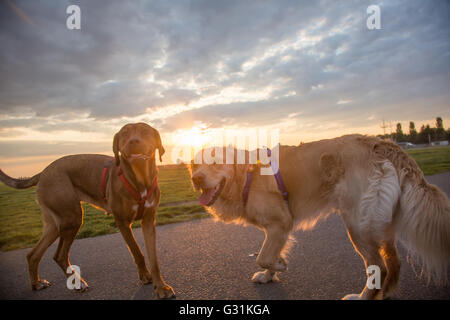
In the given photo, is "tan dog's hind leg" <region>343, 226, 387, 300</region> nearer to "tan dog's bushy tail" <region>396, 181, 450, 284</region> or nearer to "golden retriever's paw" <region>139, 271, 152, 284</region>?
"tan dog's bushy tail" <region>396, 181, 450, 284</region>

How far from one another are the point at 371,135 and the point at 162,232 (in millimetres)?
4976

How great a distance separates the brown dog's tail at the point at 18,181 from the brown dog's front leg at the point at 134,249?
1.81 meters

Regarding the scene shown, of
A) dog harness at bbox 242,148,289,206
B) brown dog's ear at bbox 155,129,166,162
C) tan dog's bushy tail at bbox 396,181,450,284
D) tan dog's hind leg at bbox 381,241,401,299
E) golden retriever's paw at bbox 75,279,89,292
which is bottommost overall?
golden retriever's paw at bbox 75,279,89,292

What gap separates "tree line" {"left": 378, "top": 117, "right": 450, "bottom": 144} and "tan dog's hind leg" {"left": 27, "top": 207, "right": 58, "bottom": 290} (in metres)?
115

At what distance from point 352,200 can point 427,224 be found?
2.35 ft

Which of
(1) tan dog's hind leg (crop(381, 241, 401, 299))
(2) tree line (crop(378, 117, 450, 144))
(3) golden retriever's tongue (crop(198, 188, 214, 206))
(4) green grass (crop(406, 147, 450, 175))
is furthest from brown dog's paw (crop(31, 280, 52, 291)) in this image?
(2) tree line (crop(378, 117, 450, 144))

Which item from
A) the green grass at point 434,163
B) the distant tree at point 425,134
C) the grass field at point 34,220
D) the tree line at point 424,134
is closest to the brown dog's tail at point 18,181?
the grass field at point 34,220

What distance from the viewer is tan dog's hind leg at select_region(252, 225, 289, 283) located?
120 inches

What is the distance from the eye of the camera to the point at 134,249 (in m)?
3.28

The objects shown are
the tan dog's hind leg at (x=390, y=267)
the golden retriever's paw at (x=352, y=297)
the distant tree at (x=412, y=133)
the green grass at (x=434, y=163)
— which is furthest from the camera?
the distant tree at (x=412, y=133)

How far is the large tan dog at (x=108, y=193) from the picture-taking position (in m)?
3.34

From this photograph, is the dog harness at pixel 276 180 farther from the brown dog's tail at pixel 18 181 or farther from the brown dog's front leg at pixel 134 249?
the brown dog's tail at pixel 18 181

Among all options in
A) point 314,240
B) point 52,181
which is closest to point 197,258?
point 314,240

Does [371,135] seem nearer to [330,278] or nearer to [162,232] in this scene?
[330,278]
